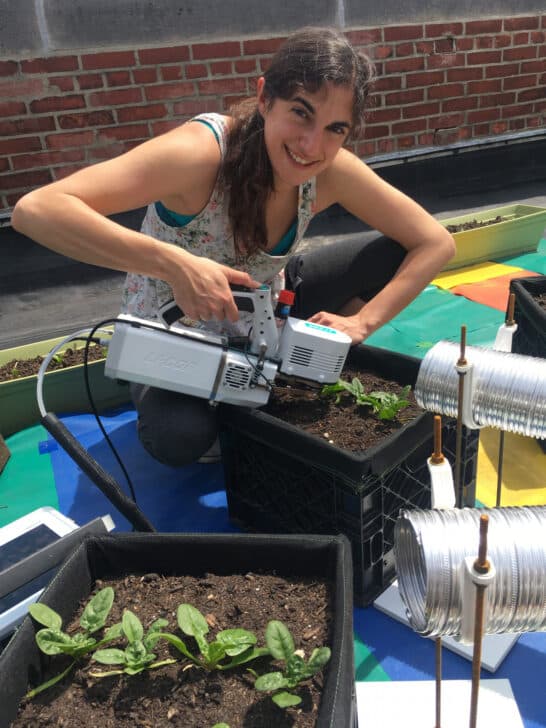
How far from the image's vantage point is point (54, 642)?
83 cm

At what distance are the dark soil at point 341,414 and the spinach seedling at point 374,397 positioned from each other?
0.05ft

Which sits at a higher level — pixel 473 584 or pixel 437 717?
pixel 473 584

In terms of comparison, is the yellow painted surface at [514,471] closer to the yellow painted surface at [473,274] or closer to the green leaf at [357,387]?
the green leaf at [357,387]

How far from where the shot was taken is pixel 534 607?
670mm

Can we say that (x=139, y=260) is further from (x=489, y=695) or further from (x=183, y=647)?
(x=489, y=695)

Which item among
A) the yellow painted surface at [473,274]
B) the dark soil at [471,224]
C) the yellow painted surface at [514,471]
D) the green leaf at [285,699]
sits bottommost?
the yellow painted surface at [514,471]

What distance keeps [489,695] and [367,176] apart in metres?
1.29

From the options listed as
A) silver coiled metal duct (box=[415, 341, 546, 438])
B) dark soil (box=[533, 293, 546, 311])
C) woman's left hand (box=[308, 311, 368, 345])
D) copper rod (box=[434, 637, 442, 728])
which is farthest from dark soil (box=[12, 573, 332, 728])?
dark soil (box=[533, 293, 546, 311])

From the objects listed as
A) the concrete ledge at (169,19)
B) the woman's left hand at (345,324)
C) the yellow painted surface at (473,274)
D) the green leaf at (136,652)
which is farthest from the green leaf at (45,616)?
the concrete ledge at (169,19)

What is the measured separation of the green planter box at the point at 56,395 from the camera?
6.42 feet

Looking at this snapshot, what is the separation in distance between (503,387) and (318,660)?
0.48 meters

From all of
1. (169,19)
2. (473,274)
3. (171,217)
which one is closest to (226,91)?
(169,19)

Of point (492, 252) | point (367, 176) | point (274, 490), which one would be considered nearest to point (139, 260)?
point (274, 490)

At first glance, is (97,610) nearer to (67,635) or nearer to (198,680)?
(67,635)
